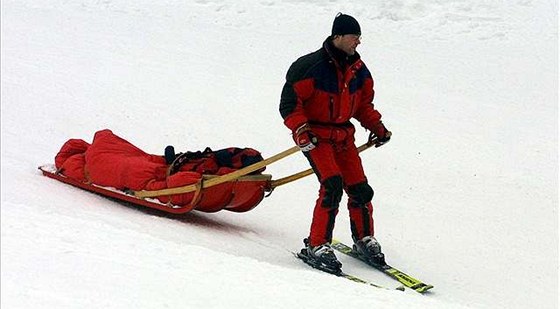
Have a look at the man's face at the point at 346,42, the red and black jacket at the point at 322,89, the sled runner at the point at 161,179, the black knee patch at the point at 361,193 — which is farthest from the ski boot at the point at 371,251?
the man's face at the point at 346,42

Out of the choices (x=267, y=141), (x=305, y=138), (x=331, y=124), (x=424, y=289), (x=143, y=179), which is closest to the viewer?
(x=424, y=289)

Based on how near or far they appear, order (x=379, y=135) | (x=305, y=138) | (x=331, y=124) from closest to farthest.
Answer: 1. (x=305, y=138)
2. (x=331, y=124)
3. (x=379, y=135)

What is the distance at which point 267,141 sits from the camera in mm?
8516

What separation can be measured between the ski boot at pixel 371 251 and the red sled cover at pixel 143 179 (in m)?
0.90

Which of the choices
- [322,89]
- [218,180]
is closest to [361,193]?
[322,89]

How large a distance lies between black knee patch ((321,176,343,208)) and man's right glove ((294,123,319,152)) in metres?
0.27

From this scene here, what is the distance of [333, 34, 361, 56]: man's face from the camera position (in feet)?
17.2

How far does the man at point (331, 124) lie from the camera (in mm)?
5238

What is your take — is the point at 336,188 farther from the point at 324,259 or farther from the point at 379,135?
the point at 379,135

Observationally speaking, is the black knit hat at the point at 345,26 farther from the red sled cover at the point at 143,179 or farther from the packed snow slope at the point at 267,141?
the packed snow slope at the point at 267,141

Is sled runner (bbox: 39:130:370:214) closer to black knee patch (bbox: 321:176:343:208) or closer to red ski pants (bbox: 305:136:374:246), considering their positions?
red ski pants (bbox: 305:136:374:246)

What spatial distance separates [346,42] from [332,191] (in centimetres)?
97

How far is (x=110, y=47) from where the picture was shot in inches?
481

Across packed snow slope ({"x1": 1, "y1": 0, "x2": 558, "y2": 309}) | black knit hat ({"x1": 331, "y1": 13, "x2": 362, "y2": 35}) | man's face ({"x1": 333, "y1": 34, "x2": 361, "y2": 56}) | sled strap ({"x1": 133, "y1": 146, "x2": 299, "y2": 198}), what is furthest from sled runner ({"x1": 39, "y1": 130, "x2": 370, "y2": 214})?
black knit hat ({"x1": 331, "y1": 13, "x2": 362, "y2": 35})
